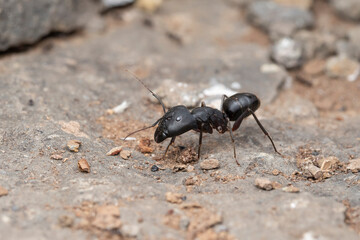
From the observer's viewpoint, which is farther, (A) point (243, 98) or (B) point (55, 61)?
(B) point (55, 61)

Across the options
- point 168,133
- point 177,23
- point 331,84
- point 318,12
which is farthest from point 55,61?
point 318,12

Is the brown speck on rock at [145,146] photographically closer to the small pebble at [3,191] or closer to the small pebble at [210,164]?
the small pebble at [210,164]

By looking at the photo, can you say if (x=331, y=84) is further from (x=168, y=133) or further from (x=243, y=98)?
(x=168, y=133)

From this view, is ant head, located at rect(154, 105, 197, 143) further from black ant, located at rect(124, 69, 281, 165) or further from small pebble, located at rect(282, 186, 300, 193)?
small pebble, located at rect(282, 186, 300, 193)

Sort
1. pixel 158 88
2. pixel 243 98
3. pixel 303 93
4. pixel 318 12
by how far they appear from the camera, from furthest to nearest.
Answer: pixel 318 12 → pixel 303 93 → pixel 158 88 → pixel 243 98

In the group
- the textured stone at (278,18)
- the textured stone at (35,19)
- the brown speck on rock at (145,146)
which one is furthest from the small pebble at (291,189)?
the textured stone at (35,19)

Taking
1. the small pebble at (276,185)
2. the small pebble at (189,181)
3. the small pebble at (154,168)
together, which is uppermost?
the small pebble at (276,185)

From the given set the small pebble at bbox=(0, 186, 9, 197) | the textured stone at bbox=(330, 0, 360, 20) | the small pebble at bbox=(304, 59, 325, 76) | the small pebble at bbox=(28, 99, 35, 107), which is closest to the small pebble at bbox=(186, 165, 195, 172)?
the small pebble at bbox=(0, 186, 9, 197)
